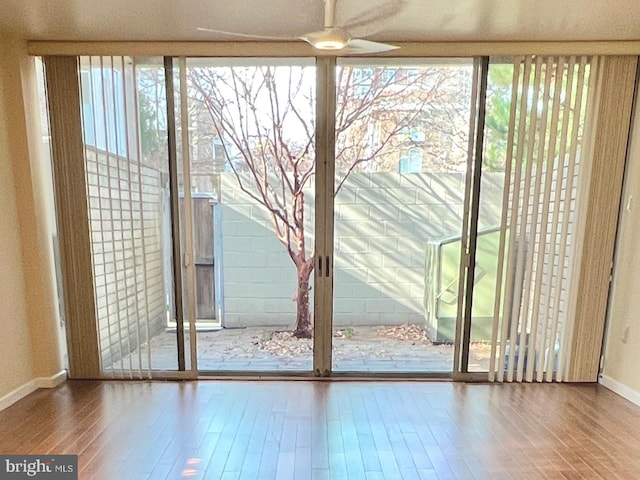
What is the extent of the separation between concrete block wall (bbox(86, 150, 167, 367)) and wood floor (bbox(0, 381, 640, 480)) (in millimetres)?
435

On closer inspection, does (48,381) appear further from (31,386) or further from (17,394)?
(17,394)

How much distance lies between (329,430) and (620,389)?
2197 millimetres

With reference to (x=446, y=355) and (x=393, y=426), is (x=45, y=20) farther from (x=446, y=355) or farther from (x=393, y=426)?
(x=446, y=355)

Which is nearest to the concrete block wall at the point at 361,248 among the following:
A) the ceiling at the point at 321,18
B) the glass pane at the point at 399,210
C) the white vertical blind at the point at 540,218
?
the glass pane at the point at 399,210

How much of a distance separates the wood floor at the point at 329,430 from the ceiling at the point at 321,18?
2280 mm

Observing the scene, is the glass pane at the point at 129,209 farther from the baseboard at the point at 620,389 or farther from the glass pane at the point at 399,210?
the baseboard at the point at 620,389

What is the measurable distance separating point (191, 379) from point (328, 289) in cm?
128

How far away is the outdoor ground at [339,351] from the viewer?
3.44 meters

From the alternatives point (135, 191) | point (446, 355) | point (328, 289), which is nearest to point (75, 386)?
point (135, 191)

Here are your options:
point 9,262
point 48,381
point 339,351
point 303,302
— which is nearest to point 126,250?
point 9,262

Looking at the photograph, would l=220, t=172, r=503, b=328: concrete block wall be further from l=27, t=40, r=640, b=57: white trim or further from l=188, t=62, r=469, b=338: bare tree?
l=27, t=40, r=640, b=57: white trim

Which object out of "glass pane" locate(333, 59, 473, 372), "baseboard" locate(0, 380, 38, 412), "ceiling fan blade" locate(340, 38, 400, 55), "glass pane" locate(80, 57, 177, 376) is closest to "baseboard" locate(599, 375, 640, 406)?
"glass pane" locate(333, 59, 473, 372)

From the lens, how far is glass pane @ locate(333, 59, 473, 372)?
318 centimetres

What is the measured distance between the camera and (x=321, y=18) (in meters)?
2.50
